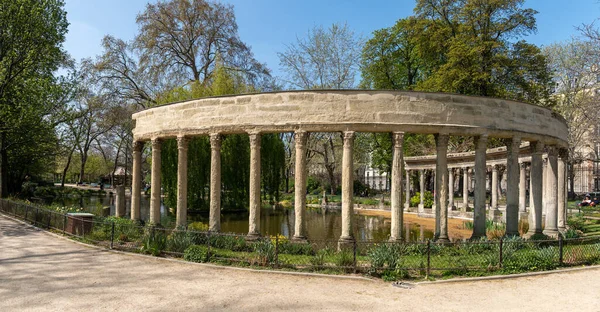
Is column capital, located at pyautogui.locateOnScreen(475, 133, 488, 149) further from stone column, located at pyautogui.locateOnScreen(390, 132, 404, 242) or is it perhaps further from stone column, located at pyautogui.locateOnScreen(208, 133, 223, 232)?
stone column, located at pyautogui.locateOnScreen(208, 133, 223, 232)

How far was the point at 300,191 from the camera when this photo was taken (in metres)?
15.0

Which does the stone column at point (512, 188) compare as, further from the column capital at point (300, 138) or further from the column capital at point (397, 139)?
the column capital at point (300, 138)

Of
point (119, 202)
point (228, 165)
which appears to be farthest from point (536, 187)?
point (119, 202)

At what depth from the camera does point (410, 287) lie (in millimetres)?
10211

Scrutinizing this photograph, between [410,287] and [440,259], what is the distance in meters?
2.59

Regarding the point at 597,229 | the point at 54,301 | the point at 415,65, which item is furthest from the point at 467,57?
the point at 54,301

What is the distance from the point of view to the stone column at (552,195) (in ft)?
58.1

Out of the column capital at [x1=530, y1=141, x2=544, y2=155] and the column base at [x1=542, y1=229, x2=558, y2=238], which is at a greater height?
the column capital at [x1=530, y1=141, x2=544, y2=155]

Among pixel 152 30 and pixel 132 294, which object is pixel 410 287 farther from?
pixel 152 30

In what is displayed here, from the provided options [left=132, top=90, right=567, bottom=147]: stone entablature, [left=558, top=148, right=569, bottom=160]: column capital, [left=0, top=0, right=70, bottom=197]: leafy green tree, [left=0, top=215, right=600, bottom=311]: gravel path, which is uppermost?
[left=0, top=0, right=70, bottom=197]: leafy green tree

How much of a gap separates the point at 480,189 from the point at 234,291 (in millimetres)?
10807

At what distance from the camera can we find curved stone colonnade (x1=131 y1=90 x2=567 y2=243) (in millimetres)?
14711

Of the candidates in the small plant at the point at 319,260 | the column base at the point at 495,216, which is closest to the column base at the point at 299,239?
the small plant at the point at 319,260

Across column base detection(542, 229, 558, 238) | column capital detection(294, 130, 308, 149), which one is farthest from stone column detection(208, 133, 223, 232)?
column base detection(542, 229, 558, 238)
